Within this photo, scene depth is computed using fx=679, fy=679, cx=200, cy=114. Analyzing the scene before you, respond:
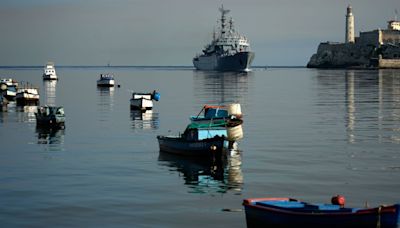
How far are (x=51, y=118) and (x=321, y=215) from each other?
1495 inches

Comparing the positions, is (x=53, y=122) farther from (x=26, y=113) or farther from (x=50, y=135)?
(x=26, y=113)

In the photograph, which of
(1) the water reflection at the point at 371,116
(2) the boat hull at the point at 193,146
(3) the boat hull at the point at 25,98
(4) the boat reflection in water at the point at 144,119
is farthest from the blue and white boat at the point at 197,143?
(3) the boat hull at the point at 25,98

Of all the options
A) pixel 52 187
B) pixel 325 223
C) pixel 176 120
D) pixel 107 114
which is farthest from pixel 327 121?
pixel 325 223

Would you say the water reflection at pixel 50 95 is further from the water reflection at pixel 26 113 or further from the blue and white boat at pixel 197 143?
the blue and white boat at pixel 197 143

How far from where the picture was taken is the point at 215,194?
91.9ft

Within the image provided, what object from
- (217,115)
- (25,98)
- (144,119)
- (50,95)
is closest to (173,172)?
(217,115)

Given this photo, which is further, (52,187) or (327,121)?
(327,121)

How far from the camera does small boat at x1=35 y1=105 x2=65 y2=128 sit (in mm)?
54656

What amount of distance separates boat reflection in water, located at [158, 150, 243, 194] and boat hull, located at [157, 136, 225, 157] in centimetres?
29

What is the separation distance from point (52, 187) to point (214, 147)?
9951 mm

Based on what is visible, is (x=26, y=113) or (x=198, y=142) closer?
(x=198, y=142)

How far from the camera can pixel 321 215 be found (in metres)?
20.1

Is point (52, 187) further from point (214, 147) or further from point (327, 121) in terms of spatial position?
point (327, 121)

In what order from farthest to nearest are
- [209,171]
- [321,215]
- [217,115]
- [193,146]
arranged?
[217,115], [193,146], [209,171], [321,215]
